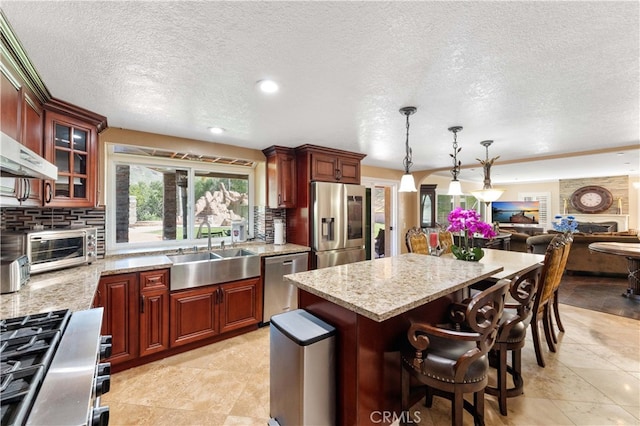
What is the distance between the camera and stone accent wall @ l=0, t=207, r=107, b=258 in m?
2.24

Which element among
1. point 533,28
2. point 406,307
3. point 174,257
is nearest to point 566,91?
point 533,28

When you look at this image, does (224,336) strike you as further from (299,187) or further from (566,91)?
(566,91)

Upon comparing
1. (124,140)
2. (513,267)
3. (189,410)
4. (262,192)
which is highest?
(124,140)

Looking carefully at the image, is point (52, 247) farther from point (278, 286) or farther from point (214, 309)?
point (278, 286)

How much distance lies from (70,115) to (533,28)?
3245mm

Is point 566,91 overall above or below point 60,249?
above

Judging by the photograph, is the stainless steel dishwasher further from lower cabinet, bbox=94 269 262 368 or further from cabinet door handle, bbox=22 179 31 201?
cabinet door handle, bbox=22 179 31 201

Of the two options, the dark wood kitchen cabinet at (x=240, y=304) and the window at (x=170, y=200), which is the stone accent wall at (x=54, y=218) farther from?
the dark wood kitchen cabinet at (x=240, y=304)

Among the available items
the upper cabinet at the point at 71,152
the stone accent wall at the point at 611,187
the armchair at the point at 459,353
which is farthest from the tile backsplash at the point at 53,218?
the stone accent wall at the point at 611,187

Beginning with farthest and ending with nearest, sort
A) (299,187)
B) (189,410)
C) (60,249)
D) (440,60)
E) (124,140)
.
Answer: (299,187), (124,140), (60,249), (189,410), (440,60)

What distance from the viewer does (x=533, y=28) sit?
129 cm

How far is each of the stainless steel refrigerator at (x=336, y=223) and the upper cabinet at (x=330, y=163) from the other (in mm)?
165

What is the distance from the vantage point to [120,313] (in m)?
2.28

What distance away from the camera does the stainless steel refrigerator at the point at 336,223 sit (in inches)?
142
